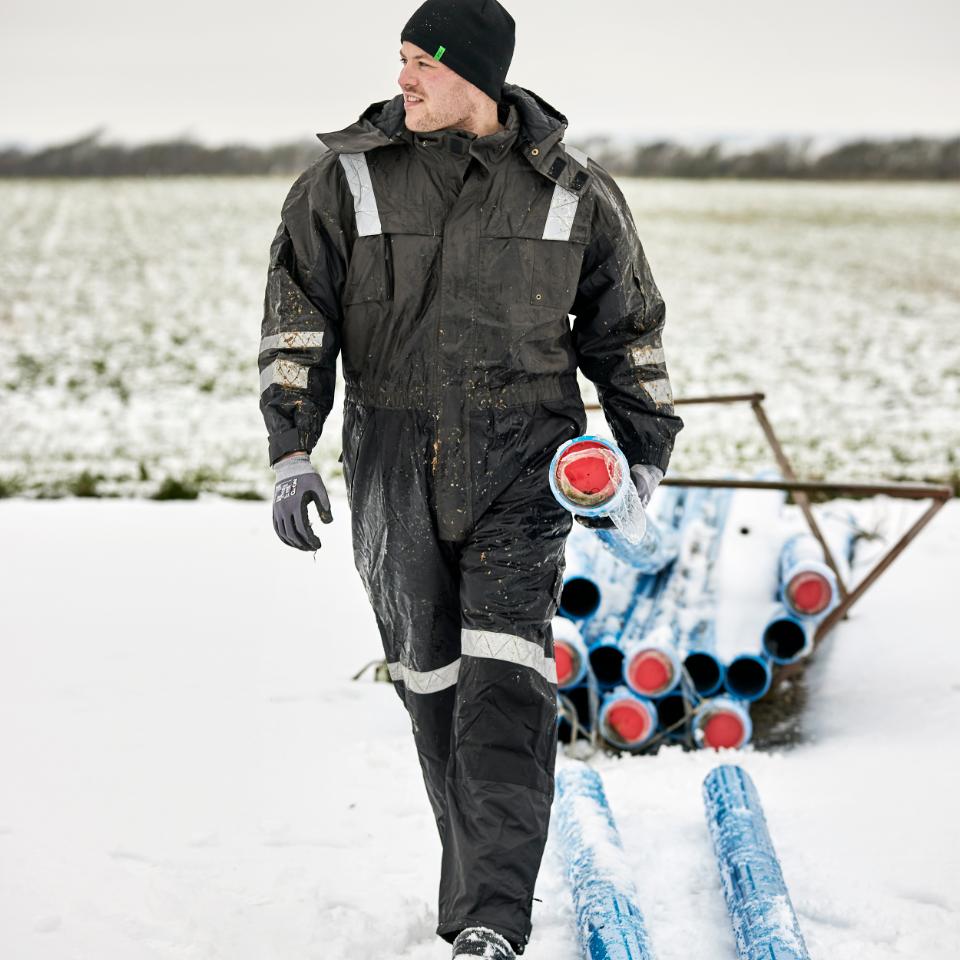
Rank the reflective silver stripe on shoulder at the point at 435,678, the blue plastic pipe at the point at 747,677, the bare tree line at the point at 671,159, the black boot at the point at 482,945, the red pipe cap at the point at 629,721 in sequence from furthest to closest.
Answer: the bare tree line at the point at 671,159 < the blue plastic pipe at the point at 747,677 < the red pipe cap at the point at 629,721 < the reflective silver stripe on shoulder at the point at 435,678 < the black boot at the point at 482,945

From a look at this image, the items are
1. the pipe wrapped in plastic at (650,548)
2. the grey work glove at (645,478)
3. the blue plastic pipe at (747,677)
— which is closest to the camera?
the grey work glove at (645,478)

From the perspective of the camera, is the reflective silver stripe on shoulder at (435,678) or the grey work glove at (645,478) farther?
the grey work glove at (645,478)

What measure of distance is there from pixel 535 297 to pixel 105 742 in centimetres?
203

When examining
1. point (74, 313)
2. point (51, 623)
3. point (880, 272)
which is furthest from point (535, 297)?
point (880, 272)

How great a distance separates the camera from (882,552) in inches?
226

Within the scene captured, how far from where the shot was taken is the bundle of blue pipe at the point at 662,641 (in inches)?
161


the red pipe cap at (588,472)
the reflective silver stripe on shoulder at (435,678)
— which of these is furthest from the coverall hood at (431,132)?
the reflective silver stripe on shoulder at (435,678)

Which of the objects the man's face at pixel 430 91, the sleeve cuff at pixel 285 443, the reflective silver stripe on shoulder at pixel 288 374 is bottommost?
the sleeve cuff at pixel 285 443

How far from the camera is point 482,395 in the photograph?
101 inches

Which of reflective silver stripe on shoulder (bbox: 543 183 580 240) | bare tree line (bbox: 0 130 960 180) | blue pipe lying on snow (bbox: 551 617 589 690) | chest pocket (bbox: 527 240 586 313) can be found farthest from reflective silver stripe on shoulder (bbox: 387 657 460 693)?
bare tree line (bbox: 0 130 960 180)

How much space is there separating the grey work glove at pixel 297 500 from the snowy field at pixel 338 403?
15.0ft

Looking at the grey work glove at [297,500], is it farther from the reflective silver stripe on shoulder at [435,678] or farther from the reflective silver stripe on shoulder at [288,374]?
the reflective silver stripe on shoulder at [435,678]

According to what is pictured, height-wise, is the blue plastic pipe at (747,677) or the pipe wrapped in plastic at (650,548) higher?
the pipe wrapped in plastic at (650,548)

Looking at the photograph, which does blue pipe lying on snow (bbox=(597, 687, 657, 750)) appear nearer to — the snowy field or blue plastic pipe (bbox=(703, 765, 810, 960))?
blue plastic pipe (bbox=(703, 765, 810, 960))
